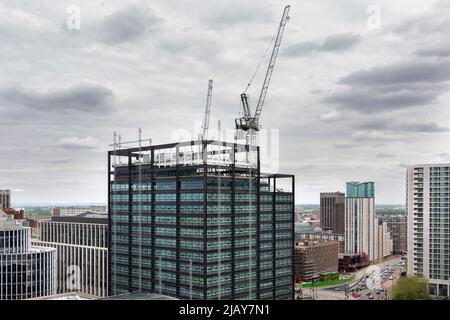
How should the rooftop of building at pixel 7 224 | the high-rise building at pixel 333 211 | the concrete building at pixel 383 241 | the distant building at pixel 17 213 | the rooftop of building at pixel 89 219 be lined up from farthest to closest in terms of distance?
the high-rise building at pixel 333 211, the concrete building at pixel 383 241, the distant building at pixel 17 213, the rooftop of building at pixel 89 219, the rooftop of building at pixel 7 224

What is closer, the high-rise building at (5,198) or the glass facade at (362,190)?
the high-rise building at (5,198)

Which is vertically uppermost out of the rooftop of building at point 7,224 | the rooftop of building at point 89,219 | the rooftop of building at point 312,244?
the rooftop of building at point 7,224

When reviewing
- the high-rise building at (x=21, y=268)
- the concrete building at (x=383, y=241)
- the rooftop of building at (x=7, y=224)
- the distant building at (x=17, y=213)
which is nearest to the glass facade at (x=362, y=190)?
the concrete building at (x=383, y=241)

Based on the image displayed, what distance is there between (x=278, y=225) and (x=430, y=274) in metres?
8.02

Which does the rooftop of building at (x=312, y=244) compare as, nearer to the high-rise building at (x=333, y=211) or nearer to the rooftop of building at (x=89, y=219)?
the high-rise building at (x=333, y=211)

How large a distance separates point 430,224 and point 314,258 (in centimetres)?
877

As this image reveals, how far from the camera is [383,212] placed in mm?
38562

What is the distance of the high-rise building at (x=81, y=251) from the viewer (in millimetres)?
22422

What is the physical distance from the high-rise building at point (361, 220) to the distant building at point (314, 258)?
2902mm

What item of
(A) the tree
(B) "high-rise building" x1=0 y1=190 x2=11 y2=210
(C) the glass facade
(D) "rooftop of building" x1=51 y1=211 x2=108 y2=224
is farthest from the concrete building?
(B) "high-rise building" x1=0 y1=190 x2=11 y2=210

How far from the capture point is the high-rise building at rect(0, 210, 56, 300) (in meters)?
14.7

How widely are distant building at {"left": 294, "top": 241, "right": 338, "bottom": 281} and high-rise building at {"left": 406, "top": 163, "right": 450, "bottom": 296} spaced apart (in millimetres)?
7310
